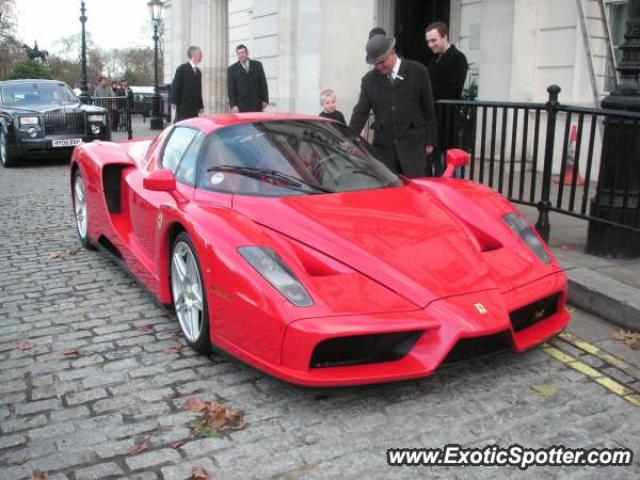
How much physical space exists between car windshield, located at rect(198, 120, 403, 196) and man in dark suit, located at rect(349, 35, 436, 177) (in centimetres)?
163

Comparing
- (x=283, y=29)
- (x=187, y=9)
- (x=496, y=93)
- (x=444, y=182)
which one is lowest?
(x=444, y=182)

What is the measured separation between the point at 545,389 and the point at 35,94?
13335mm

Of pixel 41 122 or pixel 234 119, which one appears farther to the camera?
pixel 41 122

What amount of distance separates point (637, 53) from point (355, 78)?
25.3ft

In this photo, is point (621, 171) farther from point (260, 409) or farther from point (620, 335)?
point (260, 409)

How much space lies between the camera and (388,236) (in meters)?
3.71

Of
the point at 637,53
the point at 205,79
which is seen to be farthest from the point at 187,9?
the point at 637,53

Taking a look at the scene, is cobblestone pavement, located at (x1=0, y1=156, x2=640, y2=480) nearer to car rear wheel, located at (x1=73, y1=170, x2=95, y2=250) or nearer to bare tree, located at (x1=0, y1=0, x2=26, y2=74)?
car rear wheel, located at (x1=73, y1=170, x2=95, y2=250)

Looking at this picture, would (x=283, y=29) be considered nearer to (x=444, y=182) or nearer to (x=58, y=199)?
(x=58, y=199)

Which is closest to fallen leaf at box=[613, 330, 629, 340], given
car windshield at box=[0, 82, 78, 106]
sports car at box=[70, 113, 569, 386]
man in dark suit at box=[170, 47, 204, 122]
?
sports car at box=[70, 113, 569, 386]

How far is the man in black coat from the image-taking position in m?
7.35

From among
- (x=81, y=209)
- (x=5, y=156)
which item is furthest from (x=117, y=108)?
(x=81, y=209)

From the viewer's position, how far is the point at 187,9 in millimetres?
22625

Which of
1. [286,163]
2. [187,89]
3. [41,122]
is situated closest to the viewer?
[286,163]
